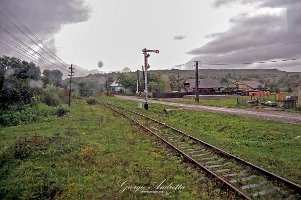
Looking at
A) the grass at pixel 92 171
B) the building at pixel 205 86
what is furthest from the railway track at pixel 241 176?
the building at pixel 205 86

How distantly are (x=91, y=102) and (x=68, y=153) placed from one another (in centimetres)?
4186

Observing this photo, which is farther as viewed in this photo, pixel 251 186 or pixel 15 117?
pixel 15 117

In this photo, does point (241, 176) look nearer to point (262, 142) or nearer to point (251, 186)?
point (251, 186)

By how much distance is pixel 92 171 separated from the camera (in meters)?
10.4

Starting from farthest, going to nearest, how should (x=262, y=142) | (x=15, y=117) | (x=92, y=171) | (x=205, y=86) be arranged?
1. (x=205, y=86)
2. (x=15, y=117)
3. (x=262, y=142)
4. (x=92, y=171)

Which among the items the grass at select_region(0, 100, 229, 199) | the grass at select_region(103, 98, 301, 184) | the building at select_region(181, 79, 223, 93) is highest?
the building at select_region(181, 79, 223, 93)

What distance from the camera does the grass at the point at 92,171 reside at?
331 inches

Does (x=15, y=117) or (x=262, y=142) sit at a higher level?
(x=15, y=117)

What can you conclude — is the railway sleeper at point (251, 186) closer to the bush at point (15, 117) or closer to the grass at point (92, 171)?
the grass at point (92, 171)

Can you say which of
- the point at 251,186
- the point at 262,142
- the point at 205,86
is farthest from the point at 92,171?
the point at 205,86

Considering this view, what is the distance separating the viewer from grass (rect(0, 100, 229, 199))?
8.41m

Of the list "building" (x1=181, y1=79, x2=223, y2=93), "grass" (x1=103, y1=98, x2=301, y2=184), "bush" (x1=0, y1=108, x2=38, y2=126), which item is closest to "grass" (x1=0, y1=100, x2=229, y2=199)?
"grass" (x1=103, y1=98, x2=301, y2=184)

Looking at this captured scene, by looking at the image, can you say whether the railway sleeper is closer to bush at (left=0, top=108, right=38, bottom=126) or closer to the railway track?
the railway track

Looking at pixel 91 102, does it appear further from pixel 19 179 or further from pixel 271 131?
pixel 19 179
